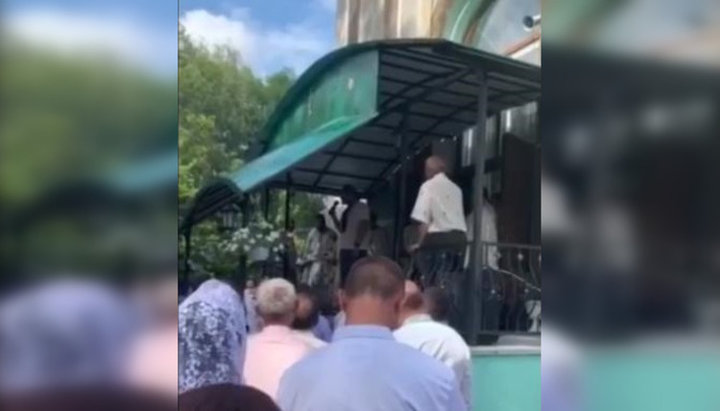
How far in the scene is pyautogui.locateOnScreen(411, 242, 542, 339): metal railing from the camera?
157cm

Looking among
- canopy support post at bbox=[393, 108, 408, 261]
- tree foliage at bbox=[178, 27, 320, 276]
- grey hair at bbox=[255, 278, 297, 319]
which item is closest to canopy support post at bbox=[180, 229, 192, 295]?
tree foliage at bbox=[178, 27, 320, 276]

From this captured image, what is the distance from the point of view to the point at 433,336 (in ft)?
5.12

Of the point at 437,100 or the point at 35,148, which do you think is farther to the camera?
the point at 437,100

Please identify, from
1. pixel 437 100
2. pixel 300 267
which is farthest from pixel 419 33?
pixel 300 267

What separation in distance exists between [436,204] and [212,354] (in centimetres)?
46

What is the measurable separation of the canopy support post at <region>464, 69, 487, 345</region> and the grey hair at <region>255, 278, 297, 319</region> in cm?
31

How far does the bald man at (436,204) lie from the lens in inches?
61.7

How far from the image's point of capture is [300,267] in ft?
5.08

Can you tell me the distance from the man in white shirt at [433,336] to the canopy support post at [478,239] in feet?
0.11

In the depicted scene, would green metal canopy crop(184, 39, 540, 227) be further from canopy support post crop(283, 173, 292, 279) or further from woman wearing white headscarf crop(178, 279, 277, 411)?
woman wearing white headscarf crop(178, 279, 277, 411)

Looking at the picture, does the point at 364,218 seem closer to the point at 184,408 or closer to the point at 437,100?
the point at 437,100

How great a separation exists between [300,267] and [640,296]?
23.3 inches

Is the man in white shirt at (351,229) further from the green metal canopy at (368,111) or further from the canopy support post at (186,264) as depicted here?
the canopy support post at (186,264)

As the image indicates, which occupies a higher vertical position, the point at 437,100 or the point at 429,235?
the point at 437,100
